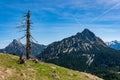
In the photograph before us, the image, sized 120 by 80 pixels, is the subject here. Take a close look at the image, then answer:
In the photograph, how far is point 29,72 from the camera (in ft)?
166

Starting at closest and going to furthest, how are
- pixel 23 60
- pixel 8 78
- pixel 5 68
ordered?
pixel 8 78 → pixel 5 68 → pixel 23 60

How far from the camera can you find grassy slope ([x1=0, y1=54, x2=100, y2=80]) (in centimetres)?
4755

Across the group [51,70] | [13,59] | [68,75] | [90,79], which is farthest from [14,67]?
[90,79]

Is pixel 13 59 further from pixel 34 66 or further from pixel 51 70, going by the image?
pixel 51 70

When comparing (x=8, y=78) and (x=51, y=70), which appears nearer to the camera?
(x=8, y=78)

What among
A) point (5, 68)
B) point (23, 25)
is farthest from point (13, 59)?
point (23, 25)

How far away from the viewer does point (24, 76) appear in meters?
48.1

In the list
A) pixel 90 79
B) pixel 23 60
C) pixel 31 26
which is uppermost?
pixel 31 26

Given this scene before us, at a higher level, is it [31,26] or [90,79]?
[31,26]

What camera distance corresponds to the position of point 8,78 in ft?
149

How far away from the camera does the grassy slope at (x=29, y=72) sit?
4755cm

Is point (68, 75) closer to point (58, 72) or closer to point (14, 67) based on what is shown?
point (58, 72)

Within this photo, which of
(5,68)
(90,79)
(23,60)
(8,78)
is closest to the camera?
(8,78)

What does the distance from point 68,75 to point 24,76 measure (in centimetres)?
1272
